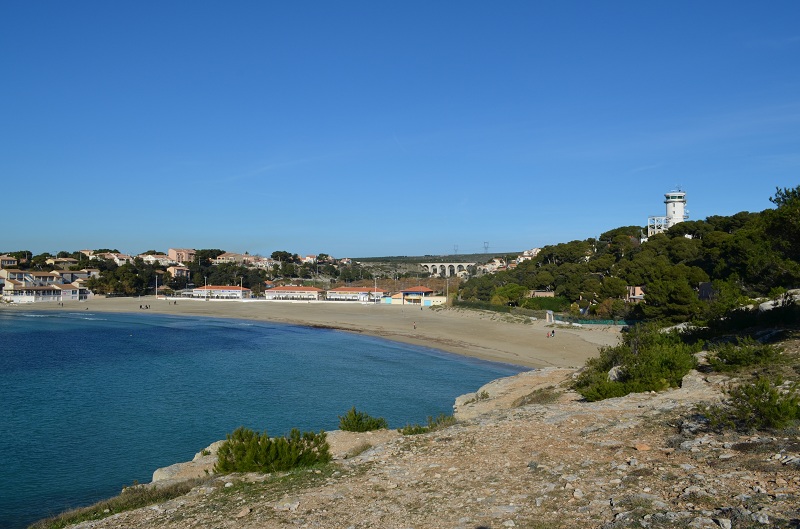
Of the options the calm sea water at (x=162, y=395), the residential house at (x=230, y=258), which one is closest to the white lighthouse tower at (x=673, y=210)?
the calm sea water at (x=162, y=395)

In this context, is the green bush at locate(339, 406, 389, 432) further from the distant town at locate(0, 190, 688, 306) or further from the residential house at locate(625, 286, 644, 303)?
the distant town at locate(0, 190, 688, 306)

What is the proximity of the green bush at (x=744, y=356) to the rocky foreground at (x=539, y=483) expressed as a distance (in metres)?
2.64

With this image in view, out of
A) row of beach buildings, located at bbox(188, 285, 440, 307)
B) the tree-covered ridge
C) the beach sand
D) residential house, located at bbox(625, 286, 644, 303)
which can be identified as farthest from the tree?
row of beach buildings, located at bbox(188, 285, 440, 307)

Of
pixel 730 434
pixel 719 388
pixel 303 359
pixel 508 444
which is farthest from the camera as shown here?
pixel 303 359

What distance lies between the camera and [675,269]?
4694 centimetres

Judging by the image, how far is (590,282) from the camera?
198 feet

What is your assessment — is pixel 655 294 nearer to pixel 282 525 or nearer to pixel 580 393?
pixel 580 393

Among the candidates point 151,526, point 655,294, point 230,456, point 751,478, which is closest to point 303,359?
point 655,294

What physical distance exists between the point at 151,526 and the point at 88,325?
6277cm

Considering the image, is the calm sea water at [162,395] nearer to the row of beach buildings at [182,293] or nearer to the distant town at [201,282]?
the distant town at [201,282]

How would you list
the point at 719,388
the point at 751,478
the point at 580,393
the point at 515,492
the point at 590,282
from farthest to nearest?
1. the point at 590,282
2. the point at 580,393
3. the point at 719,388
4. the point at 515,492
5. the point at 751,478

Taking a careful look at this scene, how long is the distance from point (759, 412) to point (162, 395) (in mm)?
24987

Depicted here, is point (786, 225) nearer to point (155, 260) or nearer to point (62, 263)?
point (155, 260)

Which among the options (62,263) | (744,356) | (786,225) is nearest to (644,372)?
(744,356)
